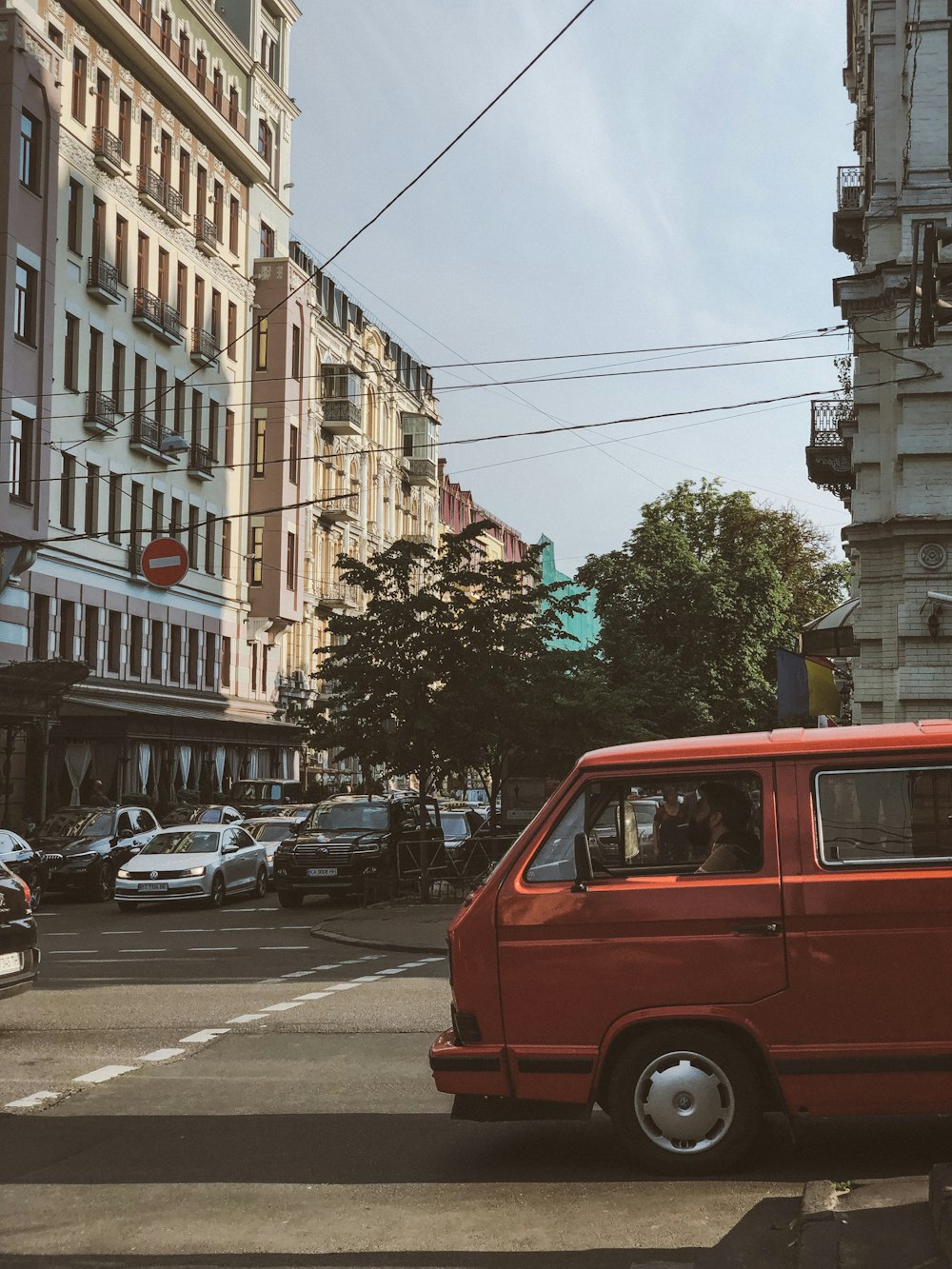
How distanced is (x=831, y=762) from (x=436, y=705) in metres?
21.1

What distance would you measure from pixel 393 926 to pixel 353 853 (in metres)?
6.24

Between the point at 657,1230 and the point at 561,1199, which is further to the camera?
the point at 561,1199

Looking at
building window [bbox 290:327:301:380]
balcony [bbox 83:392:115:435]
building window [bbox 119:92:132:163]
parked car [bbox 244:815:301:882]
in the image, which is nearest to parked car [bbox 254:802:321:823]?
parked car [bbox 244:815:301:882]

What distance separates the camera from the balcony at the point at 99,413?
46469mm

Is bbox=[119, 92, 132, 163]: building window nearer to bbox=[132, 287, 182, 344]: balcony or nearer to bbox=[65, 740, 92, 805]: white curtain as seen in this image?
bbox=[132, 287, 182, 344]: balcony

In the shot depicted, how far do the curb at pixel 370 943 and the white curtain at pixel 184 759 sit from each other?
25848 millimetres

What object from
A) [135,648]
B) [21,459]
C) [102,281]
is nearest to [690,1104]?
[21,459]

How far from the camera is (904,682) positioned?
25.1 meters

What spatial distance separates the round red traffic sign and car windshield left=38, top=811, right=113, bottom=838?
8541 millimetres

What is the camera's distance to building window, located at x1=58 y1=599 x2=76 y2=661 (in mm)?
45281

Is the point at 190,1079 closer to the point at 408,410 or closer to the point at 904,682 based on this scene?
the point at 904,682

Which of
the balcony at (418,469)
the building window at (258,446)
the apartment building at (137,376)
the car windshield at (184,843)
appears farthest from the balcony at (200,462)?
the balcony at (418,469)

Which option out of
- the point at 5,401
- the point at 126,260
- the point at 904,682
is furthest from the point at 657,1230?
the point at 126,260

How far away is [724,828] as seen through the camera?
8031 mm
